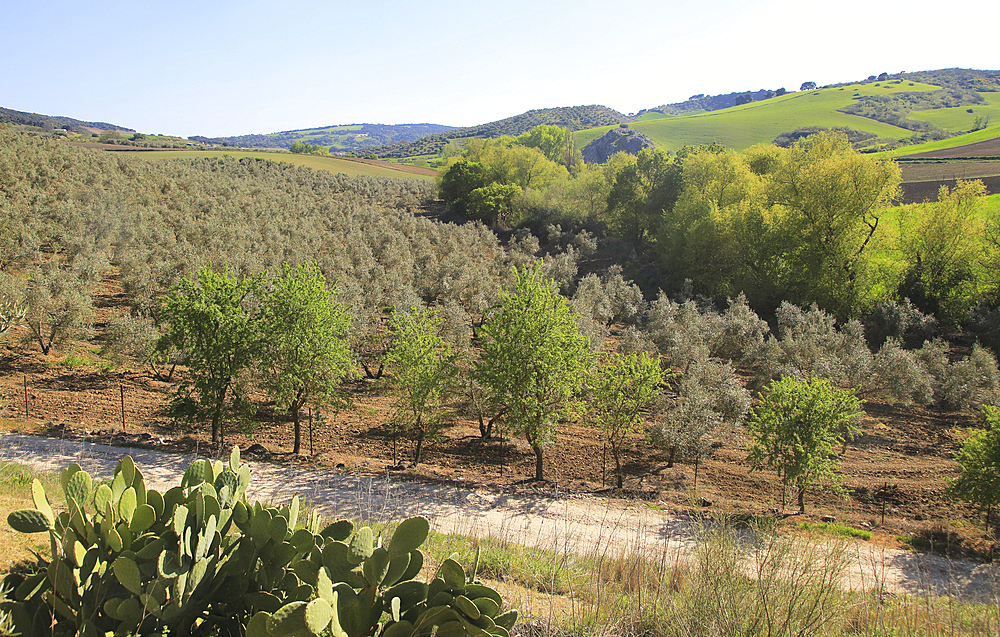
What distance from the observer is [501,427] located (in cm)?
1584

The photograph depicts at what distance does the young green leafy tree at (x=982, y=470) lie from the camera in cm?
1129

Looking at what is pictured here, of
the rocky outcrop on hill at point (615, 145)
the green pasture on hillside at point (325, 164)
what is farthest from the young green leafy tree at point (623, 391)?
the rocky outcrop on hill at point (615, 145)

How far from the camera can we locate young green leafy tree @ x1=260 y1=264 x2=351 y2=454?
12914mm

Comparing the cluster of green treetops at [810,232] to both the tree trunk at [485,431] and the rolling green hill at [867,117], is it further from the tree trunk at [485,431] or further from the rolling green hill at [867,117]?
the rolling green hill at [867,117]

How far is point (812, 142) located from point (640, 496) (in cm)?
3394

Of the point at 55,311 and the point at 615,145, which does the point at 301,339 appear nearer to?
the point at 55,311

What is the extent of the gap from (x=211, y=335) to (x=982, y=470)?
17.6 m

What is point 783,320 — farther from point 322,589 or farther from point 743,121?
point 743,121

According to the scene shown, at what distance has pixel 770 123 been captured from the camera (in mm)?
116125

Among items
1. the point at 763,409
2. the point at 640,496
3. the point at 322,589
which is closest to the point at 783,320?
the point at 763,409

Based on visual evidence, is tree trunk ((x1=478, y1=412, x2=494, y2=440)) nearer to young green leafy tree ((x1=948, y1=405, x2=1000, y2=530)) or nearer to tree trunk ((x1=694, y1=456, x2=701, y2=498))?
tree trunk ((x1=694, y1=456, x2=701, y2=498))

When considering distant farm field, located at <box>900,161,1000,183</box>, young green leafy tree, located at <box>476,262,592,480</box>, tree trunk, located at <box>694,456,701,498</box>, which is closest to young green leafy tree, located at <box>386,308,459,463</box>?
young green leafy tree, located at <box>476,262,592,480</box>

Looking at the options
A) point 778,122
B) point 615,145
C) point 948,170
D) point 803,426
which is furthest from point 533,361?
point 778,122

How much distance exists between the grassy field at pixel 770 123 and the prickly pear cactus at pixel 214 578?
104 metres
